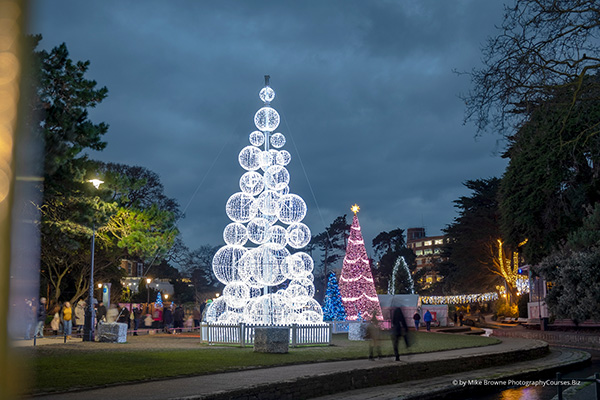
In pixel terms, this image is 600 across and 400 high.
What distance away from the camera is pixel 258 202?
23.5m

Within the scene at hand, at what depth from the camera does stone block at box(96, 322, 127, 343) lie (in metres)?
23.1

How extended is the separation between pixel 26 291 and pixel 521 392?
1650cm

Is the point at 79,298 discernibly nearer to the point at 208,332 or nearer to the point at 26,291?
the point at 208,332

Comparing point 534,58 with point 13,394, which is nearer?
point 13,394

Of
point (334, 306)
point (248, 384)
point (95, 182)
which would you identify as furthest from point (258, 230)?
point (334, 306)

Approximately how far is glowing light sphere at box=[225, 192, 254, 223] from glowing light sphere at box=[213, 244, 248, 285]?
1145mm

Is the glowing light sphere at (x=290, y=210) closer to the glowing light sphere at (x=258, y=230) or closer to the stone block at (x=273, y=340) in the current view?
the glowing light sphere at (x=258, y=230)

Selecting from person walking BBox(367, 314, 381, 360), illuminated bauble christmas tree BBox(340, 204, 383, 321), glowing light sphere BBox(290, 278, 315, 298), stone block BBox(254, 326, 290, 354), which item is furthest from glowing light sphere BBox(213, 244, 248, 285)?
illuminated bauble christmas tree BBox(340, 204, 383, 321)

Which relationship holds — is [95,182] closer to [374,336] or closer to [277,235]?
[277,235]

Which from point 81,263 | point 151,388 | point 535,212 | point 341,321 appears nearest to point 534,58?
point 151,388

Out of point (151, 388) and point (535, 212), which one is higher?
point (535, 212)

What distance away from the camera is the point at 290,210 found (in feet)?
77.1

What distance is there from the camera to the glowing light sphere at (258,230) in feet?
76.4

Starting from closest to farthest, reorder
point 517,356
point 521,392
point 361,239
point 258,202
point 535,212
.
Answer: point 521,392, point 517,356, point 258,202, point 535,212, point 361,239
